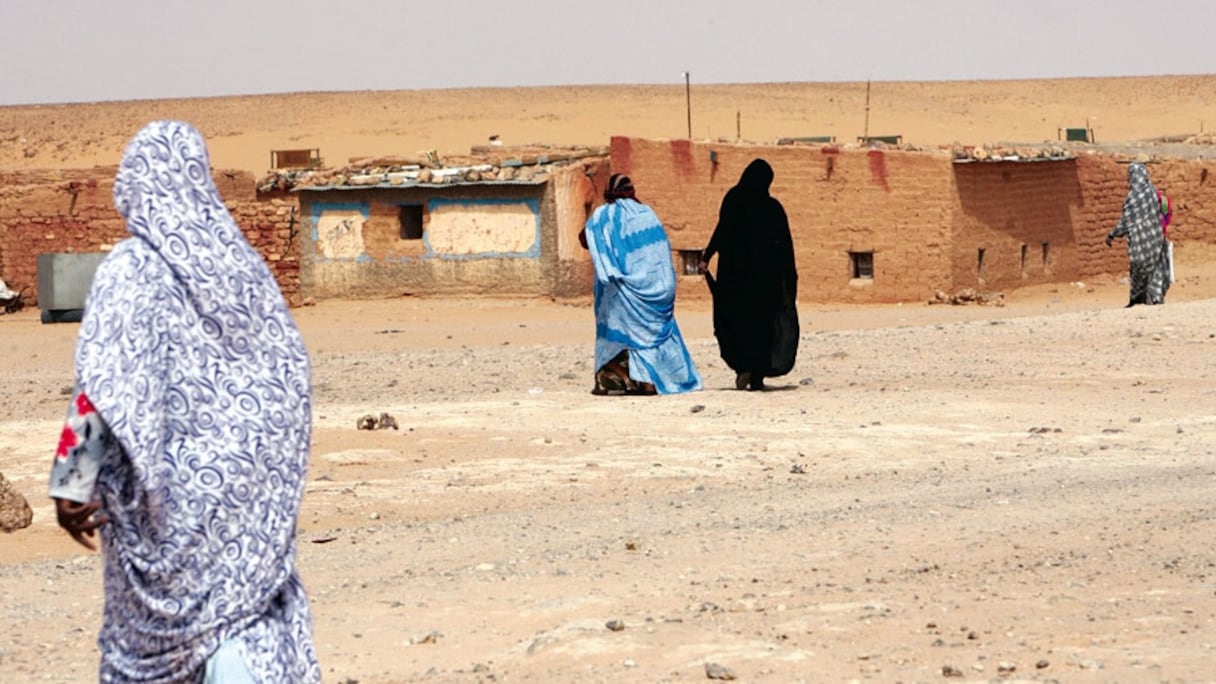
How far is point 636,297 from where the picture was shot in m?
12.9

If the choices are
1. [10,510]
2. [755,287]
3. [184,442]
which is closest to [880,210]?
[755,287]

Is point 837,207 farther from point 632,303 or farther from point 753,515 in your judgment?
point 753,515

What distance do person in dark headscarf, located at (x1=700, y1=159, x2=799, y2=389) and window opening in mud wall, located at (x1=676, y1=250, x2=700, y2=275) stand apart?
31.2 feet

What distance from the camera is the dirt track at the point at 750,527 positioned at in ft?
19.3

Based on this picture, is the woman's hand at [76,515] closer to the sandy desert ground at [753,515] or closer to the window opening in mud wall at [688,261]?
the sandy desert ground at [753,515]

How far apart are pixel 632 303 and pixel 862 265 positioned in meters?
9.92

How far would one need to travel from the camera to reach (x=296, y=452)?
405 cm

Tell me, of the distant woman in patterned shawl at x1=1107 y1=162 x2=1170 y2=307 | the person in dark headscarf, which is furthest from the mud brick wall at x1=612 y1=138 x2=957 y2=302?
the person in dark headscarf

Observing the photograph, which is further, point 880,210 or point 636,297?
point 880,210

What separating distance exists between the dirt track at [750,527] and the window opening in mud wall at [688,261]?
291 inches

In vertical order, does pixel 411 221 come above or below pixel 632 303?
above

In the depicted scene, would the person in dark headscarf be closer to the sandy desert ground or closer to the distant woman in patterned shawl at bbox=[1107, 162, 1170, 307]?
the sandy desert ground

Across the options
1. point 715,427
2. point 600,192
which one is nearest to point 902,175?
point 600,192

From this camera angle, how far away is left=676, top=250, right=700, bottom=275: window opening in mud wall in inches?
899
